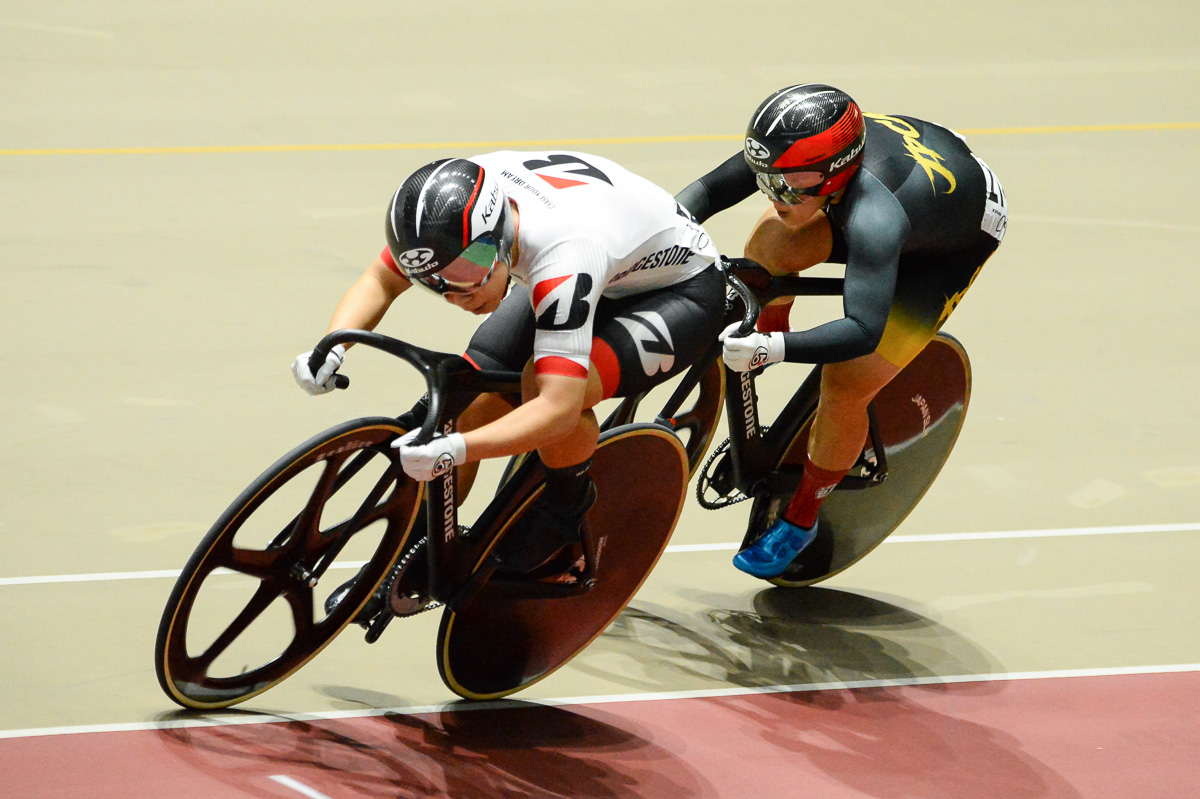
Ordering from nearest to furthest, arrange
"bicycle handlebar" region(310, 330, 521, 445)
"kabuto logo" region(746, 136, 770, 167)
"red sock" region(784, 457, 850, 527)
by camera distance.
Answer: "bicycle handlebar" region(310, 330, 521, 445), "kabuto logo" region(746, 136, 770, 167), "red sock" region(784, 457, 850, 527)

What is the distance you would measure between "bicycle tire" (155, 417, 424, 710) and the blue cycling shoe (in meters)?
1.29

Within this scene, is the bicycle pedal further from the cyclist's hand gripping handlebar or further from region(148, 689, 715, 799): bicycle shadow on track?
the cyclist's hand gripping handlebar

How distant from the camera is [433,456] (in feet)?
11.3

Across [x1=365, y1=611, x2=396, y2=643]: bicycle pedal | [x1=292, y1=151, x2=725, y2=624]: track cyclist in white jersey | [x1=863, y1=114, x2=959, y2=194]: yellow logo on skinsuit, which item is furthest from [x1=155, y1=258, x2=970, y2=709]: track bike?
[x1=863, y1=114, x2=959, y2=194]: yellow logo on skinsuit

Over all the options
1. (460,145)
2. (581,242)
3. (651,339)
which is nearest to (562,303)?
(581,242)

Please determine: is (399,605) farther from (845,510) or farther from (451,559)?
(845,510)

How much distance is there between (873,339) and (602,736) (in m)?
1.34

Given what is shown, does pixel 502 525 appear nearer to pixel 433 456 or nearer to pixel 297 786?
pixel 433 456

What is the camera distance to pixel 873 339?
163 inches

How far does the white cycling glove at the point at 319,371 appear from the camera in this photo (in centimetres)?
379

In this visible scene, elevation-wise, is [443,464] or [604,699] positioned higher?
[443,464]

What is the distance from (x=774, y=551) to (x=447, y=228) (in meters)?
1.87

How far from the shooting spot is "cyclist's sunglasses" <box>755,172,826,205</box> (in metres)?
4.19

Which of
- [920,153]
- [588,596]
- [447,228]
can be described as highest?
[920,153]
